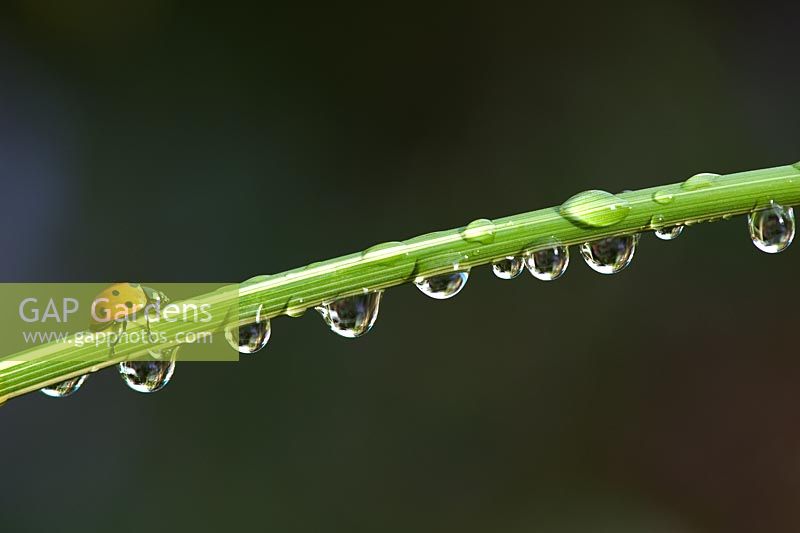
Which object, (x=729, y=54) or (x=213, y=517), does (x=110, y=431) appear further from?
(x=729, y=54)

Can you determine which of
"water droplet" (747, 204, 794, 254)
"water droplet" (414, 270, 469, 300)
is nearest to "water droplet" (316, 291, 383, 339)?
"water droplet" (414, 270, 469, 300)

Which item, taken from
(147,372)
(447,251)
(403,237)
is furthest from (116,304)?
(403,237)

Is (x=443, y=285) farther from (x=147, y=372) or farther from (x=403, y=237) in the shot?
(x=403, y=237)

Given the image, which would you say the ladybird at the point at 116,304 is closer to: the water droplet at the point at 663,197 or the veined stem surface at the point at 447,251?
the veined stem surface at the point at 447,251

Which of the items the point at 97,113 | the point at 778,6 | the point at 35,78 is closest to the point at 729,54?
the point at 778,6

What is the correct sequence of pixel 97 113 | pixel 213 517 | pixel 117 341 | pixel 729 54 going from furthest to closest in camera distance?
1. pixel 729 54
2. pixel 97 113
3. pixel 213 517
4. pixel 117 341

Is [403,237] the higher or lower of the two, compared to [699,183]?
higher
